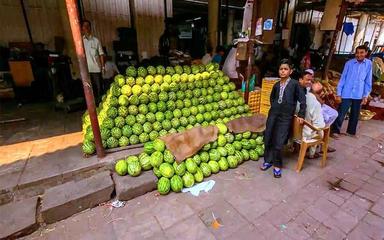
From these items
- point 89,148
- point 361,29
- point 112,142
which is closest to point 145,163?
point 112,142

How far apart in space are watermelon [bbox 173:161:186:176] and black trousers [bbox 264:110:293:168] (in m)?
1.55

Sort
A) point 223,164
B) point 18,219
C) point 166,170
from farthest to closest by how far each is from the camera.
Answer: point 223,164 → point 166,170 → point 18,219

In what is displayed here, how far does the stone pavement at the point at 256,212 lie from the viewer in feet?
9.07

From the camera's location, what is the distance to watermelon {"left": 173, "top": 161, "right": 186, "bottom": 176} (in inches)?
141

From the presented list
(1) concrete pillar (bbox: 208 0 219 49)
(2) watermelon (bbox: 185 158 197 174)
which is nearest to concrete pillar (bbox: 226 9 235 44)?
(1) concrete pillar (bbox: 208 0 219 49)

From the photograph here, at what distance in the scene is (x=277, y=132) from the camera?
3.75 meters

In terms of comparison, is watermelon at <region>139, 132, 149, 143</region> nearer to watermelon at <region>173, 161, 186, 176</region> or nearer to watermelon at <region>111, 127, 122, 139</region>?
watermelon at <region>111, 127, 122, 139</region>

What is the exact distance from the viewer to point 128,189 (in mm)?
3311

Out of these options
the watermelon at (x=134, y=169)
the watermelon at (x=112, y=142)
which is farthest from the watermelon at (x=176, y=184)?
the watermelon at (x=112, y=142)

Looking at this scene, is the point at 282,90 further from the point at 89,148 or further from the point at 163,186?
the point at 89,148

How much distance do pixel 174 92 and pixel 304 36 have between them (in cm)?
1214

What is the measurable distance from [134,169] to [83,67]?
1699 millimetres

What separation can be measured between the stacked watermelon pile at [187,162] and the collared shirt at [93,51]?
3.08 m

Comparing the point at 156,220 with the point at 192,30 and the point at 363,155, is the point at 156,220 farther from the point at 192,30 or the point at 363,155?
the point at 192,30
